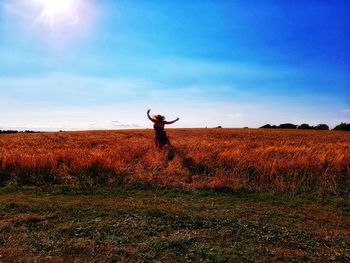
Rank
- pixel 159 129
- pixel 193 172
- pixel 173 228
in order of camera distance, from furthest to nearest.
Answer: pixel 159 129 < pixel 193 172 < pixel 173 228

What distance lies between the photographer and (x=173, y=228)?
5965mm

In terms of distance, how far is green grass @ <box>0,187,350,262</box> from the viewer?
4949mm

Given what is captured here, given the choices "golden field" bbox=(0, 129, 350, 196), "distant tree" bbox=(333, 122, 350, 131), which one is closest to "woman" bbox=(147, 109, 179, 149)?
"golden field" bbox=(0, 129, 350, 196)

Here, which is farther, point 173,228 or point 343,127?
point 343,127

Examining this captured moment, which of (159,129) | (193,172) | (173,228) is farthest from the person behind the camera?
(159,129)

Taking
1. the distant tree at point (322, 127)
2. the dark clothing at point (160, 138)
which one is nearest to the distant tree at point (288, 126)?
the distant tree at point (322, 127)

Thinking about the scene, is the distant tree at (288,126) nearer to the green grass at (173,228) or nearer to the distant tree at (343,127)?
the distant tree at (343,127)

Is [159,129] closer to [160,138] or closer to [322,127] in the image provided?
[160,138]

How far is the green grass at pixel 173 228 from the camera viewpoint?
495cm

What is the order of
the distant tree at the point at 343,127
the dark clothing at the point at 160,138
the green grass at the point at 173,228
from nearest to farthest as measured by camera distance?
1. the green grass at the point at 173,228
2. the dark clothing at the point at 160,138
3. the distant tree at the point at 343,127

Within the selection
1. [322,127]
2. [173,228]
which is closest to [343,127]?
[322,127]

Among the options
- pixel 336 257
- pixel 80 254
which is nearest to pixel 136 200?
pixel 80 254

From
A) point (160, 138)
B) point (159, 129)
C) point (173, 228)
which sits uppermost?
point (159, 129)

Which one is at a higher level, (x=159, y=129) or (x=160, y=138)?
(x=159, y=129)
